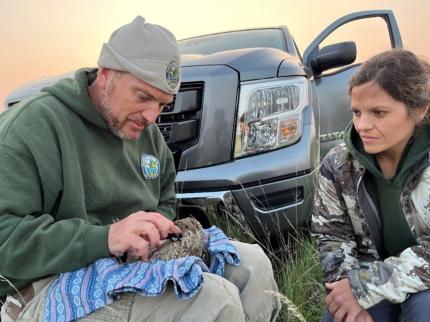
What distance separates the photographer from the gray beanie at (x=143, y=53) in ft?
5.82

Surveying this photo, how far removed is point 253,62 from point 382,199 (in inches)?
47.8

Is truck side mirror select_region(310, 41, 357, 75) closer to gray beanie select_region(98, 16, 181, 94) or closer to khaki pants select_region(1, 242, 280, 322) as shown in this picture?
gray beanie select_region(98, 16, 181, 94)

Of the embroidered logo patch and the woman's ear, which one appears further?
the embroidered logo patch

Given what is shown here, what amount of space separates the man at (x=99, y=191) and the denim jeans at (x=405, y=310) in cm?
37

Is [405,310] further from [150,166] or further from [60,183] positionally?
[60,183]

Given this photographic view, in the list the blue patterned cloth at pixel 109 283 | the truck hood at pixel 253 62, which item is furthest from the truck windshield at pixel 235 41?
the blue patterned cloth at pixel 109 283

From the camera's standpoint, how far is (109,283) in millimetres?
1539

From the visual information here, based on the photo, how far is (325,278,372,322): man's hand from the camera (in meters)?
1.85

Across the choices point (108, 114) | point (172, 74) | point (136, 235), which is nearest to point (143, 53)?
point (172, 74)

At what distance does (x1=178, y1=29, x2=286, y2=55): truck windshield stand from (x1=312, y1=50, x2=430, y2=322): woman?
222 centimetres

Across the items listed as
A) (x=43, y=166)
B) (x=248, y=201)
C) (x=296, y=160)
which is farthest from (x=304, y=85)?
(x=43, y=166)

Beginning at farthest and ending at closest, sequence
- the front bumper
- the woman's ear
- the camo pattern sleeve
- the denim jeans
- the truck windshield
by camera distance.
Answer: the truck windshield, the front bumper, the camo pattern sleeve, the woman's ear, the denim jeans

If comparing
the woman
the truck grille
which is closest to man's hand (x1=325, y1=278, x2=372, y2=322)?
the woman

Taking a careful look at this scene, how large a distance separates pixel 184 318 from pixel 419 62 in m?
1.23
